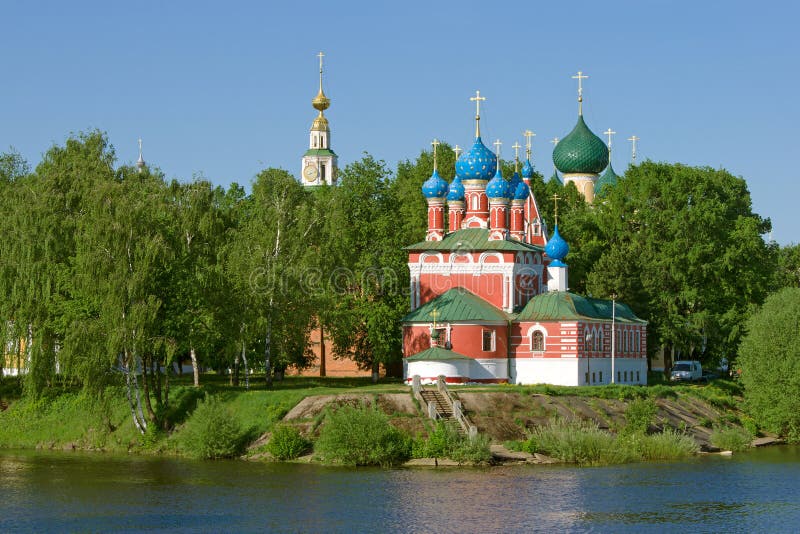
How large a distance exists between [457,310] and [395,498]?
2003 centimetres

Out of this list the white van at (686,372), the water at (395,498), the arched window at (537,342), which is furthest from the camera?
the white van at (686,372)

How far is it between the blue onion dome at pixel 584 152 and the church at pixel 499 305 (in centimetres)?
2005

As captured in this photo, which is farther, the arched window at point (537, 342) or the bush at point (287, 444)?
the arched window at point (537, 342)

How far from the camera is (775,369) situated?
188 feet

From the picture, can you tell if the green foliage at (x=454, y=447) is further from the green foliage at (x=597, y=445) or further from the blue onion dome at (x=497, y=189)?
the blue onion dome at (x=497, y=189)

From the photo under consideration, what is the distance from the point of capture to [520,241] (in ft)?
211

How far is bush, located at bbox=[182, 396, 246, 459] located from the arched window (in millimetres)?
14696

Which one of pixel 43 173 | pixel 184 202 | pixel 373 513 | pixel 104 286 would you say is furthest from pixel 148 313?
pixel 373 513

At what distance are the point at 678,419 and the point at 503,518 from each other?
20.8 m

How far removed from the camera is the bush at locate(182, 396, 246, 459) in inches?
1956

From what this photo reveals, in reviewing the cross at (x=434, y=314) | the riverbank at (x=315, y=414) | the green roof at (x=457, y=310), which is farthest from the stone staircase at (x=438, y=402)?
the green roof at (x=457, y=310)

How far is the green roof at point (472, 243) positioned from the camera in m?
61.0

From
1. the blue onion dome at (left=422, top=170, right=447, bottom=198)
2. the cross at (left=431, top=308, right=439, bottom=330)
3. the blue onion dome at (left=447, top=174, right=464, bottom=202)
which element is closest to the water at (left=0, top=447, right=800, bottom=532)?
the cross at (left=431, top=308, right=439, bottom=330)

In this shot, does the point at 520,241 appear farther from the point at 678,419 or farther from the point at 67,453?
the point at 67,453
